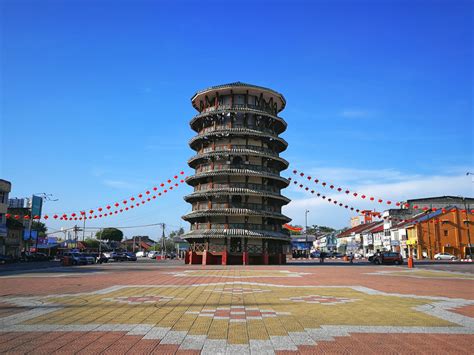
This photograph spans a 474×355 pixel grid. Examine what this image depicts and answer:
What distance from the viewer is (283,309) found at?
1091 cm

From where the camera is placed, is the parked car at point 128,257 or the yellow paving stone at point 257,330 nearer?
the yellow paving stone at point 257,330

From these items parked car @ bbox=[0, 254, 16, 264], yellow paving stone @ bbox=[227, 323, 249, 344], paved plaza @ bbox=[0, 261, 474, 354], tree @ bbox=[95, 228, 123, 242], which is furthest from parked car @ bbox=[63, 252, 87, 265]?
tree @ bbox=[95, 228, 123, 242]

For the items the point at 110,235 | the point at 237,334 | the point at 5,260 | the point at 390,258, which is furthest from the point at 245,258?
the point at 110,235

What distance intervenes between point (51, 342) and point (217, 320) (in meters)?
3.62

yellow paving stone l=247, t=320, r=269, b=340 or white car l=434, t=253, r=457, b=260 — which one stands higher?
white car l=434, t=253, r=457, b=260

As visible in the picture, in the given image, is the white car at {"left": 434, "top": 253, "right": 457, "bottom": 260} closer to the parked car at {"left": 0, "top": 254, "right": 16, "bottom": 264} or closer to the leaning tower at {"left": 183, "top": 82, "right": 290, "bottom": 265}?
the leaning tower at {"left": 183, "top": 82, "right": 290, "bottom": 265}

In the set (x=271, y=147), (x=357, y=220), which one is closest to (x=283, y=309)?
(x=271, y=147)

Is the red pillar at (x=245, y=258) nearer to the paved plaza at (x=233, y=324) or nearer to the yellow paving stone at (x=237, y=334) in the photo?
the paved plaza at (x=233, y=324)

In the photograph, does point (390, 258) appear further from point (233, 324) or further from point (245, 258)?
point (233, 324)

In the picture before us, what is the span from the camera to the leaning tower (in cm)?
4728

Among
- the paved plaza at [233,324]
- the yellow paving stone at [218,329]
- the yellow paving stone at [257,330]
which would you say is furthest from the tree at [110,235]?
the yellow paving stone at [257,330]

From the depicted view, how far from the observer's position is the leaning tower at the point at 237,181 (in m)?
47.3

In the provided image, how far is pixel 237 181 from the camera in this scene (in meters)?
48.8

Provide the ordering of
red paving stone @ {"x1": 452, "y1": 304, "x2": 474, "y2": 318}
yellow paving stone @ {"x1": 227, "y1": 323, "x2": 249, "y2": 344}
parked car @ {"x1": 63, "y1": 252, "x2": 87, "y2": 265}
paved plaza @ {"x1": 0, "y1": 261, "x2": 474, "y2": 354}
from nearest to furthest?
paved plaza @ {"x1": 0, "y1": 261, "x2": 474, "y2": 354}, yellow paving stone @ {"x1": 227, "y1": 323, "x2": 249, "y2": 344}, red paving stone @ {"x1": 452, "y1": 304, "x2": 474, "y2": 318}, parked car @ {"x1": 63, "y1": 252, "x2": 87, "y2": 265}
